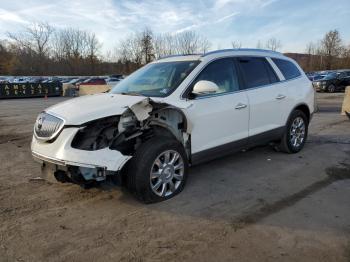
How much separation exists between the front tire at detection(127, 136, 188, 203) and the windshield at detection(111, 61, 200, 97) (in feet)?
2.49

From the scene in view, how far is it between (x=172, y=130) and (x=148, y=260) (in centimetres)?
189

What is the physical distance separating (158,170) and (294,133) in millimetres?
3370

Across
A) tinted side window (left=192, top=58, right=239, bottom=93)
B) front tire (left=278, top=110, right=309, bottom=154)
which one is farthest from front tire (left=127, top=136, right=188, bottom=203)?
front tire (left=278, top=110, right=309, bottom=154)

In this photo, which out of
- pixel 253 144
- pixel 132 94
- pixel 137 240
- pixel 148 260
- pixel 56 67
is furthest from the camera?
pixel 56 67

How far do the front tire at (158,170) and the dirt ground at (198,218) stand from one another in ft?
0.50

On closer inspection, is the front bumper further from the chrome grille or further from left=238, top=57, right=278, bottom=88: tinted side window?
left=238, top=57, right=278, bottom=88: tinted side window

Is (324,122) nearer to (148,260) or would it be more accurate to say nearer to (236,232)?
(236,232)

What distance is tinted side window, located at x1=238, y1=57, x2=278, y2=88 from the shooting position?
212 inches

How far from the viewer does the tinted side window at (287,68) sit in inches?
244

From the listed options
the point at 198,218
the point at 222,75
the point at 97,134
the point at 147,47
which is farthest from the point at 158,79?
the point at 147,47

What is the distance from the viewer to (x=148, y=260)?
2.98 m

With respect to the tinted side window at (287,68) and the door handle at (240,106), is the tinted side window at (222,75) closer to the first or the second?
the door handle at (240,106)

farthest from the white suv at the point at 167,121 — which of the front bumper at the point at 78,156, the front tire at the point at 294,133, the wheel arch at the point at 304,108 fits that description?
the wheel arch at the point at 304,108

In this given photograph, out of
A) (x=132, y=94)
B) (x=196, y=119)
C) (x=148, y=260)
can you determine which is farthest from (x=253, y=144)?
(x=148, y=260)
